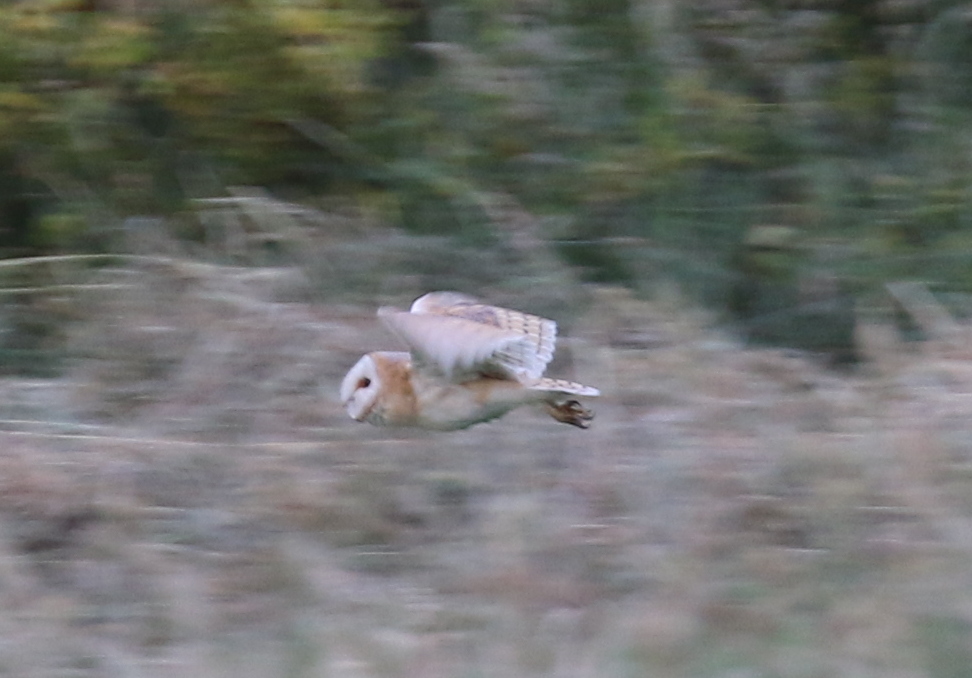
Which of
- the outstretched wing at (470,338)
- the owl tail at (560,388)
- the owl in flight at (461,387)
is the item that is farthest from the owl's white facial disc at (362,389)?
the owl tail at (560,388)

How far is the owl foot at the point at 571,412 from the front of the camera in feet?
15.5

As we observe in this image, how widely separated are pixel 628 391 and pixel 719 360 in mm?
440

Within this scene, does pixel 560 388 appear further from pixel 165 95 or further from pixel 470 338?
pixel 165 95

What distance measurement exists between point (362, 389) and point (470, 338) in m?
0.57

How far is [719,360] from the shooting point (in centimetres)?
606

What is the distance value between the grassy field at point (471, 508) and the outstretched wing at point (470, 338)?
605mm

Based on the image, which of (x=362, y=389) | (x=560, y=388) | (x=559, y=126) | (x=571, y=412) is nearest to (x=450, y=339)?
(x=560, y=388)

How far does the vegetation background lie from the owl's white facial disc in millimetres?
572

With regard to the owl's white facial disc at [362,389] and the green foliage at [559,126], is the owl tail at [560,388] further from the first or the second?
the green foliage at [559,126]

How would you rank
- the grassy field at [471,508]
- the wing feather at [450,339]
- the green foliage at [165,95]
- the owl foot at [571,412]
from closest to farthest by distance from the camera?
the wing feather at [450,339] < the grassy field at [471,508] < the owl foot at [571,412] < the green foliage at [165,95]

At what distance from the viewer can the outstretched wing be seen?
13.6 ft

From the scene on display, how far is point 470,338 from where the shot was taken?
416cm

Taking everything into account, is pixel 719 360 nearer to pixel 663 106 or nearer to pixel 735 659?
pixel 663 106

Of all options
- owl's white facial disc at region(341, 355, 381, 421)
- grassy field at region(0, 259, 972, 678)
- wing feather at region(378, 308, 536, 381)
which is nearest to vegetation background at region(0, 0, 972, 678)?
grassy field at region(0, 259, 972, 678)
